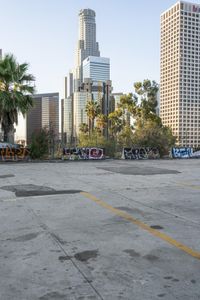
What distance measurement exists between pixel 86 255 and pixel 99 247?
423 millimetres

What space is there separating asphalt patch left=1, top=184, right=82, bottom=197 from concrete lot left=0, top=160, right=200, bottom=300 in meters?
0.59

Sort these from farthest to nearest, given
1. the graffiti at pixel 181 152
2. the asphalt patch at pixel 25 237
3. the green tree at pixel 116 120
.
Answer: the green tree at pixel 116 120 → the graffiti at pixel 181 152 → the asphalt patch at pixel 25 237

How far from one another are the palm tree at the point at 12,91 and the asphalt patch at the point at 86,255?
75.8 feet

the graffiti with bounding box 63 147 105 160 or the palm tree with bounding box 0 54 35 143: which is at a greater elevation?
the palm tree with bounding box 0 54 35 143

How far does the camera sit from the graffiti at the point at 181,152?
→ 35.9 metres

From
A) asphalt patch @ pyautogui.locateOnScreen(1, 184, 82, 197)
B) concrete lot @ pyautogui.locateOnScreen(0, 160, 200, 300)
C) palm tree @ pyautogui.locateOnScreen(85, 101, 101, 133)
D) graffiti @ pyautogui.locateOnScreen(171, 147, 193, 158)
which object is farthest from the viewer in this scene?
palm tree @ pyautogui.locateOnScreen(85, 101, 101, 133)

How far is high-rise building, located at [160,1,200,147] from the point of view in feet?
444

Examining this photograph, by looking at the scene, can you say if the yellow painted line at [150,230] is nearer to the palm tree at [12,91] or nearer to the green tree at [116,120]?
the palm tree at [12,91]

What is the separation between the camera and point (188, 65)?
14038cm

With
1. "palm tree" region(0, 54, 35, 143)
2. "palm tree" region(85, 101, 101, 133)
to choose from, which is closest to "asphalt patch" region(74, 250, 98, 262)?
"palm tree" region(0, 54, 35, 143)

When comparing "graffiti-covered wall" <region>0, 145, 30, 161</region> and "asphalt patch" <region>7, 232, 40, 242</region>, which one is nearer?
"asphalt patch" <region>7, 232, 40, 242</region>

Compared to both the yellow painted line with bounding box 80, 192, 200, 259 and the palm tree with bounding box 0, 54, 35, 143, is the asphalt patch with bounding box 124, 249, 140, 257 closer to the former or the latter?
the yellow painted line with bounding box 80, 192, 200, 259

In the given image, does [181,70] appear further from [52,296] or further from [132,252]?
[52,296]

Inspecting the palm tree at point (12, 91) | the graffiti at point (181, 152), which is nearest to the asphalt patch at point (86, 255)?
the palm tree at point (12, 91)
